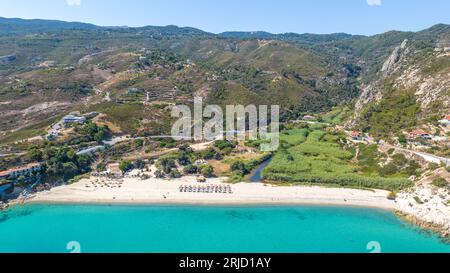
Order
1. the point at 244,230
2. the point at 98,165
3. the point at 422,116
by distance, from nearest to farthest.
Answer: the point at 244,230 → the point at 98,165 → the point at 422,116

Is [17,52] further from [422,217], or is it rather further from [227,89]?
[422,217]

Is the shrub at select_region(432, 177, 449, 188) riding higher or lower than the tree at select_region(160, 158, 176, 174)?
higher

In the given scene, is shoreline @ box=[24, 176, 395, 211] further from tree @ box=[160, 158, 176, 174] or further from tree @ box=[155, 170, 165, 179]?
tree @ box=[160, 158, 176, 174]

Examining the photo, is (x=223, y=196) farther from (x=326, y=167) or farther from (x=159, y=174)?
(x=326, y=167)

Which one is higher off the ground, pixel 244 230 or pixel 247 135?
pixel 247 135

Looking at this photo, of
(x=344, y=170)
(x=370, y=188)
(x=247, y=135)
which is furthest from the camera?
(x=247, y=135)

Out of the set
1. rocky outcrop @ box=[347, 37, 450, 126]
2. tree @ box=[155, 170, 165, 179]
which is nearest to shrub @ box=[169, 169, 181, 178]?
tree @ box=[155, 170, 165, 179]
